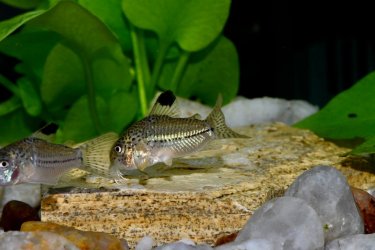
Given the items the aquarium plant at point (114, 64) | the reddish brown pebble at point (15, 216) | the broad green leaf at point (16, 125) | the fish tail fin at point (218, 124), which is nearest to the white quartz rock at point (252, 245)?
the fish tail fin at point (218, 124)

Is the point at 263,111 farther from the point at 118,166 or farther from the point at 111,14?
the point at 118,166

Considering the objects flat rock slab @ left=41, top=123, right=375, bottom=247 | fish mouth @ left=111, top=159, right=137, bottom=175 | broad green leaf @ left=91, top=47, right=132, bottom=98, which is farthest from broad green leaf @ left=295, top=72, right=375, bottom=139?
fish mouth @ left=111, top=159, right=137, bottom=175

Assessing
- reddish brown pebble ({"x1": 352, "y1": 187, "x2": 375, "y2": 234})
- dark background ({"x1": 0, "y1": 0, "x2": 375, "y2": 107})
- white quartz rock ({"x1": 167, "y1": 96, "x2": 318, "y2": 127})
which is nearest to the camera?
reddish brown pebble ({"x1": 352, "y1": 187, "x2": 375, "y2": 234})

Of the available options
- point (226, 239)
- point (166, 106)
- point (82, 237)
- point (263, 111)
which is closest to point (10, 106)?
point (263, 111)

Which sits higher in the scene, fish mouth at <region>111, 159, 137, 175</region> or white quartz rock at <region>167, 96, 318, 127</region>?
white quartz rock at <region>167, 96, 318, 127</region>

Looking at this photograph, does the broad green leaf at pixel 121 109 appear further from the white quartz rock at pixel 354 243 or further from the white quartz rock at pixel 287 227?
the white quartz rock at pixel 354 243

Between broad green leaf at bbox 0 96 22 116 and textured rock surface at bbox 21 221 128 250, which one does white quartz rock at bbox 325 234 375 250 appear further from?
broad green leaf at bbox 0 96 22 116

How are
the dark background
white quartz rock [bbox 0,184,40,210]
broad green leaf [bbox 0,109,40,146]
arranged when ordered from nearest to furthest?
white quartz rock [bbox 0,184,40,210] < broad green leaf [bbox 0,109,40,146] < the dark background
